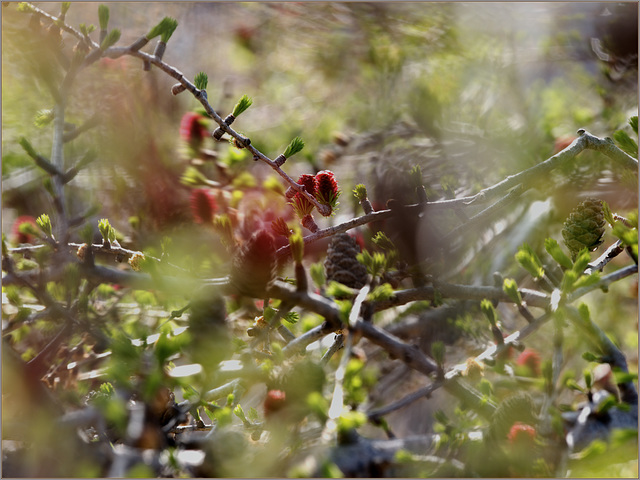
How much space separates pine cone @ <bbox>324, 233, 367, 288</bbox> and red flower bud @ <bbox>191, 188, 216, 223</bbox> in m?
0.23

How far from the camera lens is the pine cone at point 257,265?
1.51 feet

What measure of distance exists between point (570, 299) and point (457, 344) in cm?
66

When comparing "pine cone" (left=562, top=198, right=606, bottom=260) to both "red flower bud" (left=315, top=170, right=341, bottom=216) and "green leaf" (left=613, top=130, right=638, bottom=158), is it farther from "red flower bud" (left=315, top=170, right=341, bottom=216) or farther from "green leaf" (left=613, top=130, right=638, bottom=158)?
"red flower bud" (left=315, top=170, right=341, bottom=216)

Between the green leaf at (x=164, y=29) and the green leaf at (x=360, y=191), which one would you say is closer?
the green leaf at (x=360, y=191)

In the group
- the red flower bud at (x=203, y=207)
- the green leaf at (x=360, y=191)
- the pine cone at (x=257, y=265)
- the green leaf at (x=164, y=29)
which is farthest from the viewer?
the red flower bud at (x=203, y=207)

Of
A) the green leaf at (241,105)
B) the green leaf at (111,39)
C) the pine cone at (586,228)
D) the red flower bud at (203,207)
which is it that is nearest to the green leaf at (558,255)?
the pine cone at (586,228)

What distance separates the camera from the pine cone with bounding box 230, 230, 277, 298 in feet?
1.51

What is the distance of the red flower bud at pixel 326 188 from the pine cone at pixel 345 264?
11 cm

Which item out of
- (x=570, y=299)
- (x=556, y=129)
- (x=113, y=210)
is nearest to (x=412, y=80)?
(x=556, y=129)

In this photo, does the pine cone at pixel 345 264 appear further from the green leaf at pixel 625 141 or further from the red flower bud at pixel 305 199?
the green leaf at pixel 625 141

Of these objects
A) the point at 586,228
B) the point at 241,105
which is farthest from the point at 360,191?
the point at 586,228

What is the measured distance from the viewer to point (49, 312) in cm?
68

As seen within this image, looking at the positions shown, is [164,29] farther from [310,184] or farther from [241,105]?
[310,184]

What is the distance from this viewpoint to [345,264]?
695 mm
